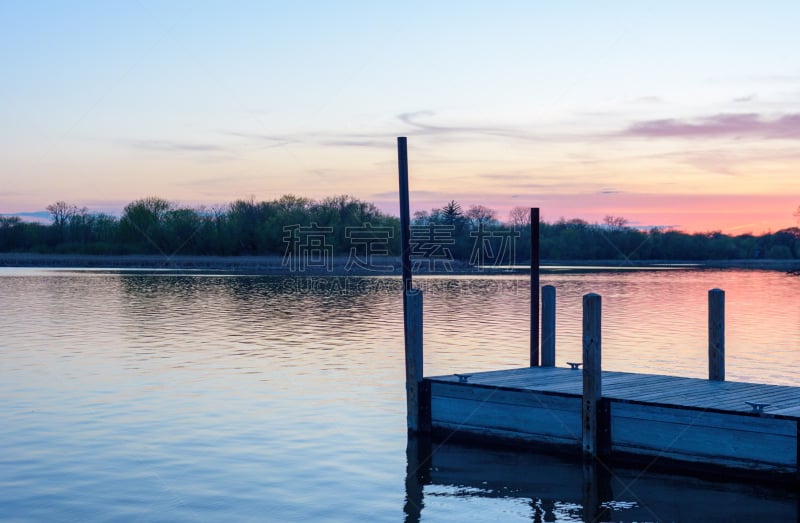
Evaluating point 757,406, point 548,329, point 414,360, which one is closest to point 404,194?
point 414,360

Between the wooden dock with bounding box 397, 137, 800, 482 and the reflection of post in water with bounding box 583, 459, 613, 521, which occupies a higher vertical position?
the wooden dock with bounding box 397, 137, 800, 482

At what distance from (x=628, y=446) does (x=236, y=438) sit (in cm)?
729

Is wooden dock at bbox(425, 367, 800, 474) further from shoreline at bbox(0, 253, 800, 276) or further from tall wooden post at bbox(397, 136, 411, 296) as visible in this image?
shoreline at bbox(0, 253, 800, 276)

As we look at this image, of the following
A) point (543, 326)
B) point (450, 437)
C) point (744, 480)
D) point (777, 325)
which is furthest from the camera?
point (777, 325)

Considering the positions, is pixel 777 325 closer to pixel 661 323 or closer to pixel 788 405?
pixel 661 323

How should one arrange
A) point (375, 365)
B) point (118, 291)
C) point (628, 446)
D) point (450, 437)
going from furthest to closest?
point (118, 291), point (375, 365), point (450, 437), point (628, 446)

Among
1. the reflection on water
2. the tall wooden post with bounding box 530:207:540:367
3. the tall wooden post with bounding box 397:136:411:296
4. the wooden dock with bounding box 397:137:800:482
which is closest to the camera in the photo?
the reflection on water

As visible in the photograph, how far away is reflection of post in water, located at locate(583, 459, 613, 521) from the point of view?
1266 centimetres

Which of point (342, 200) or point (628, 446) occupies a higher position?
point (342, 200)

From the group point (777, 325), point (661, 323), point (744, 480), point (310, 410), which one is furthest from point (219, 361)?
point (777, 325)

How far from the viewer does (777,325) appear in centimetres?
4012

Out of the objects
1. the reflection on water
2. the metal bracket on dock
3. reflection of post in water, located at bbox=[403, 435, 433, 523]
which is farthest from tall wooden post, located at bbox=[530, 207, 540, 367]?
the metal bracket on dock

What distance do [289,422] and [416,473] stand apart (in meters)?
4.38

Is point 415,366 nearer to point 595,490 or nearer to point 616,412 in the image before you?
point 616,412
